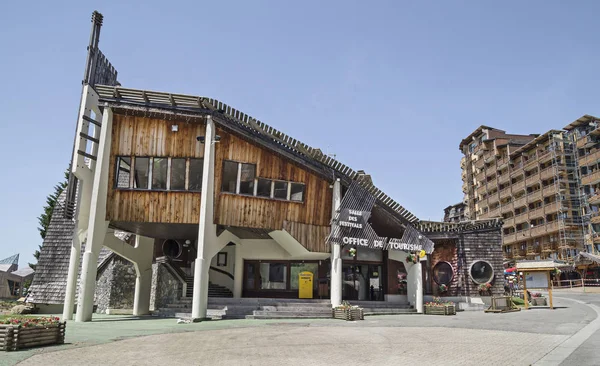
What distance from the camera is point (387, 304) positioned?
2700cm

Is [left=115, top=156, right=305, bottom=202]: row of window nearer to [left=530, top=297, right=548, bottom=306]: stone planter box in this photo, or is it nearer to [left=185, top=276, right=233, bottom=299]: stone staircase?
[left=185, top=276, right=233, bottom=299]: stone staircase

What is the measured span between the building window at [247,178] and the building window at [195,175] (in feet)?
6.65

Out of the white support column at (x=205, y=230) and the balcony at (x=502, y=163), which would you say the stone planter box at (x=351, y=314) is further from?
the balcony at (x=502, y=163)

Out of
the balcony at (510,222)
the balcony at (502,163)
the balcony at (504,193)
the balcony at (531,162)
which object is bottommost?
the balcony at (510,222)

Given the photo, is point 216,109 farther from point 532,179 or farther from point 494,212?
point 494,212

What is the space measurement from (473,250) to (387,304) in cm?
903

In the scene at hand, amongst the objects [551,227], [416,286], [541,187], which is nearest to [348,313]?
[416,286]

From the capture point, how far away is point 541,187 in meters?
76.0

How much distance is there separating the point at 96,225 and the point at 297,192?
9942mm

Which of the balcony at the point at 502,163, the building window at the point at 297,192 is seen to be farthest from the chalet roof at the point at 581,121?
the building window at the point at 297,192

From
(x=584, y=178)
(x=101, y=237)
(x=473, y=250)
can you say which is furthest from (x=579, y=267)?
(x=101, y=237)

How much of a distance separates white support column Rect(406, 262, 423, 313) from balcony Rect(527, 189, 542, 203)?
57965 mm

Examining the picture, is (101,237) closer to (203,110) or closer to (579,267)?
(203,110)

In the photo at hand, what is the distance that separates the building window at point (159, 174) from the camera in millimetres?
22595
